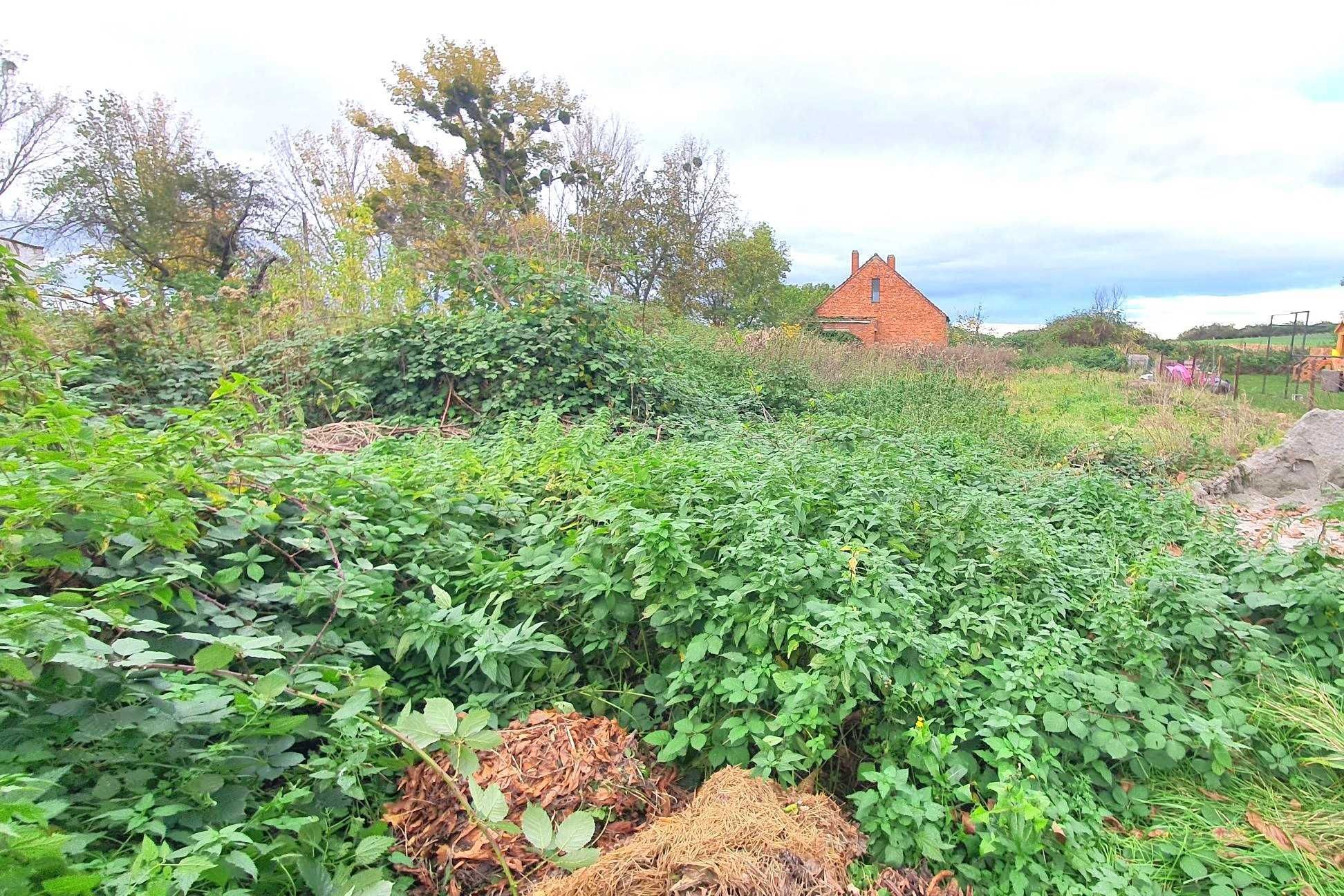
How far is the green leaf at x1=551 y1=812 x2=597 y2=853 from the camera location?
5.58 ft

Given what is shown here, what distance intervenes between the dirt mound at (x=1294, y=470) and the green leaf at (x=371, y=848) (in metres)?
7.01

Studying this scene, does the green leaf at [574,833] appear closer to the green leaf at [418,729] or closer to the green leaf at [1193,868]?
the green leaf at [418,729]

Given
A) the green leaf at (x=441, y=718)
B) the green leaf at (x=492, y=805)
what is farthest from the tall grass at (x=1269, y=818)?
the green leaf at (x=441, y=718)

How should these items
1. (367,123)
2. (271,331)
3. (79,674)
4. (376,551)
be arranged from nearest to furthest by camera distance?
(79,674) → (376,551) → (271,331) → (367,123)

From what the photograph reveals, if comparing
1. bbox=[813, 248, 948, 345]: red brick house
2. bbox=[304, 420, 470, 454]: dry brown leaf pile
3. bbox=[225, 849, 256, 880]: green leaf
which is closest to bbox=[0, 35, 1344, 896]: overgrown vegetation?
bbox=[225, 849, 256, 880]: green leaf

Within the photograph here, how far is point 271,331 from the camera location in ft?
26.4

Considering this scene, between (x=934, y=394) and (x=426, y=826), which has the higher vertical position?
(x=934, y=394)

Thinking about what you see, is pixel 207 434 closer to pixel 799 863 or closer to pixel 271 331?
pixel 799 863

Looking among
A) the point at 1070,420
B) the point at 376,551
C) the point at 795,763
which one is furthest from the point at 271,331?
the point at 1070,420

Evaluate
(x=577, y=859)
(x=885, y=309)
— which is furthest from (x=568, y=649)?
(x=885, y=309)

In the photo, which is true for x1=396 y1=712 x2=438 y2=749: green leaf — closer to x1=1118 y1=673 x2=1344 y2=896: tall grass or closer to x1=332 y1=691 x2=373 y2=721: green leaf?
x1=332 y1=691 x2=373 y2=721: green leaf

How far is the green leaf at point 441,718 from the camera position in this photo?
5.74 feet

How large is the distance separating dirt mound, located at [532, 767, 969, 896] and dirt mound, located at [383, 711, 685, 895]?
0.19 metres

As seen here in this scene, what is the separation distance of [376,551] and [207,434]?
0.94m
